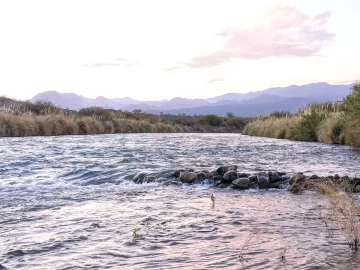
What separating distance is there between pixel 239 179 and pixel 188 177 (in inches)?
45.9

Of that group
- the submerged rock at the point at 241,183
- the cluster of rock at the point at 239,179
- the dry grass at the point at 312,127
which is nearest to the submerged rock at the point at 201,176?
the cluster of rock at the point at 239,179

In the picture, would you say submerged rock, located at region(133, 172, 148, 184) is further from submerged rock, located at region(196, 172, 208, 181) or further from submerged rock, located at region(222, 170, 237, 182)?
submerged rock, located at region(222, 170, 237, 182)

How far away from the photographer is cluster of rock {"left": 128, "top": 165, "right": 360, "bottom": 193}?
811cm

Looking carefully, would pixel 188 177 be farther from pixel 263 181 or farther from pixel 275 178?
pixel 275 178

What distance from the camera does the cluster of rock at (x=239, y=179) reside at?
26.6 ft

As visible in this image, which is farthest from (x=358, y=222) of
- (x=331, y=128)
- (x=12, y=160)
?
(x=331, y=128)

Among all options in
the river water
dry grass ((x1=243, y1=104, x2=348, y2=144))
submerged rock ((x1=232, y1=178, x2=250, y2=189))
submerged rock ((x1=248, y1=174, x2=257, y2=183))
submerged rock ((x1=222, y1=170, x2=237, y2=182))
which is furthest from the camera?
dry grass ((x1=243, y1=104, x2=348, y2=144))

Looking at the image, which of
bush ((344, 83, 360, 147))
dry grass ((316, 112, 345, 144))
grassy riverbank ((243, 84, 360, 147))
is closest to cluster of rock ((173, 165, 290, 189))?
bush ((344, 83, 360, 147))

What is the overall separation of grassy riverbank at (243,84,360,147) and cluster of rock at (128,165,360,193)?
30.8 ft

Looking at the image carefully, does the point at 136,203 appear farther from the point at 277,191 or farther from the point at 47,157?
the point at 47,157

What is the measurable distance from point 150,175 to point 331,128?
1385 cm

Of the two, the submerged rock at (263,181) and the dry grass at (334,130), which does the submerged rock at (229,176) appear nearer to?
the submerged rock at (263,181)

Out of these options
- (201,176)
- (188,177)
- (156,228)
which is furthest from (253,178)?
(156,228)

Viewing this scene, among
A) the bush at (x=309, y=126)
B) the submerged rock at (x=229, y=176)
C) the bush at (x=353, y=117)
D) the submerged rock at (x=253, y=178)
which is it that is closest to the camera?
the submerged rock at (x=253, y=178)
